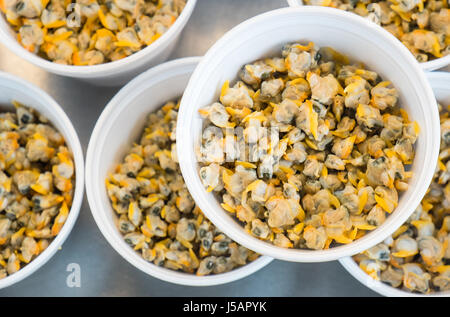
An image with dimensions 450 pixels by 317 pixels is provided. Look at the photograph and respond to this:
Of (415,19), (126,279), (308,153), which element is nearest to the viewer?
(308,153)

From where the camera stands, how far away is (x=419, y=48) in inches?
27.5

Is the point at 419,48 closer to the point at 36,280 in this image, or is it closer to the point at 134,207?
the point at 134,207

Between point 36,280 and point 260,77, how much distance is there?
0.53 metres

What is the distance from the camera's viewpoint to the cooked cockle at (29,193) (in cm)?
70

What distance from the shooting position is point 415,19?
709 millimetres

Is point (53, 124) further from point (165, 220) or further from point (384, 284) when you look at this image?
point (384, 284)

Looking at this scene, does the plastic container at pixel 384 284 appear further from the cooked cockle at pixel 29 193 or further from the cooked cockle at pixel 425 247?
the cooked cockle at pixel 29 193

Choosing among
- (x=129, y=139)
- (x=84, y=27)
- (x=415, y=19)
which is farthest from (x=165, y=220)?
(x=415, y=19)

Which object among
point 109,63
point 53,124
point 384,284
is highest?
point 109,63

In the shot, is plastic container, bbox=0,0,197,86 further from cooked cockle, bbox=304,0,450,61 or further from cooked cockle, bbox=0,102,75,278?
cooked cockle, bbox=304,0,450,61

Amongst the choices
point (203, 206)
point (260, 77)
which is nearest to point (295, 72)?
point (260, 77)

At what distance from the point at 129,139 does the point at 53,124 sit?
4.8 inches

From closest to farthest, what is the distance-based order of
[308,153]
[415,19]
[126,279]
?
[308,153] → [415,19] → [126,279]

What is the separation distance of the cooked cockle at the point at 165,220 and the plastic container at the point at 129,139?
0.01 metres
